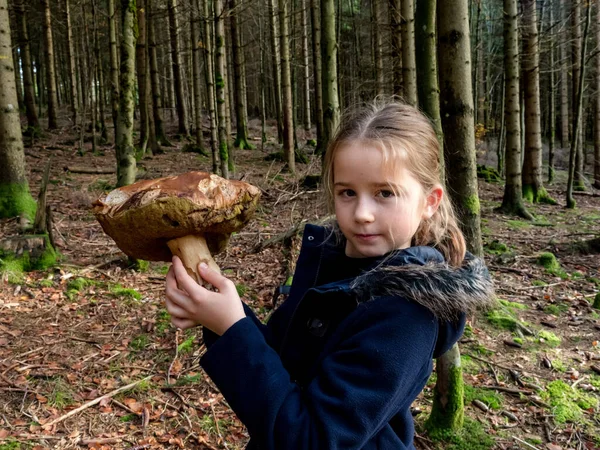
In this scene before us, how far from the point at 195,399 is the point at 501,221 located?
23.2 ft

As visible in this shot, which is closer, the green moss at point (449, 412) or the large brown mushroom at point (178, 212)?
the large brown mushroom at point (178, 212)

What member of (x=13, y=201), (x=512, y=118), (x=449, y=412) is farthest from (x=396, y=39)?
(x=449, y=412)

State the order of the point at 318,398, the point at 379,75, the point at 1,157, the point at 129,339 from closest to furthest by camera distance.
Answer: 1. the point at 318,398
2. the point at 129,339
3. the point at 1,157
4. the point at 379,75

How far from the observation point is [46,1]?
13.7 m

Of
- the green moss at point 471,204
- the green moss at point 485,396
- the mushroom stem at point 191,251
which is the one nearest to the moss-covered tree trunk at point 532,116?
the green moss at point 471,204

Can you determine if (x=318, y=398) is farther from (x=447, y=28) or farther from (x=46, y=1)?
(x=46, y=1)

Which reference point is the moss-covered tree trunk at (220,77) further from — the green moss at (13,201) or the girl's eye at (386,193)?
the girl's eye at (386,193)

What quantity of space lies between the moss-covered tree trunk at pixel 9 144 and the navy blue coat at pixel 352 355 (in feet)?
19.9

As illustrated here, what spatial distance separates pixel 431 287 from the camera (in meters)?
1.16

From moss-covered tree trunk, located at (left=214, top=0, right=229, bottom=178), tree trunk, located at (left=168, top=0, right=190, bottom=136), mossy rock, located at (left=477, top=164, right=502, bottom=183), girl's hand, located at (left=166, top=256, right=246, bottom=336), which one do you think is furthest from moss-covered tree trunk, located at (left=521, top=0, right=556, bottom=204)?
girl's hand, located at (left=166, top=256, right=246, bottom=336)

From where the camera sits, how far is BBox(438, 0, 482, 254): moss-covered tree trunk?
9.93ft

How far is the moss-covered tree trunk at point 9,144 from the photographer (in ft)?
19.6

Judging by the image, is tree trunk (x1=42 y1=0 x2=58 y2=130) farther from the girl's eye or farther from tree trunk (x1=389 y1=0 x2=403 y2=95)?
the girl's eye

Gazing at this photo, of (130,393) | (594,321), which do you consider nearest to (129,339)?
(130,393)
